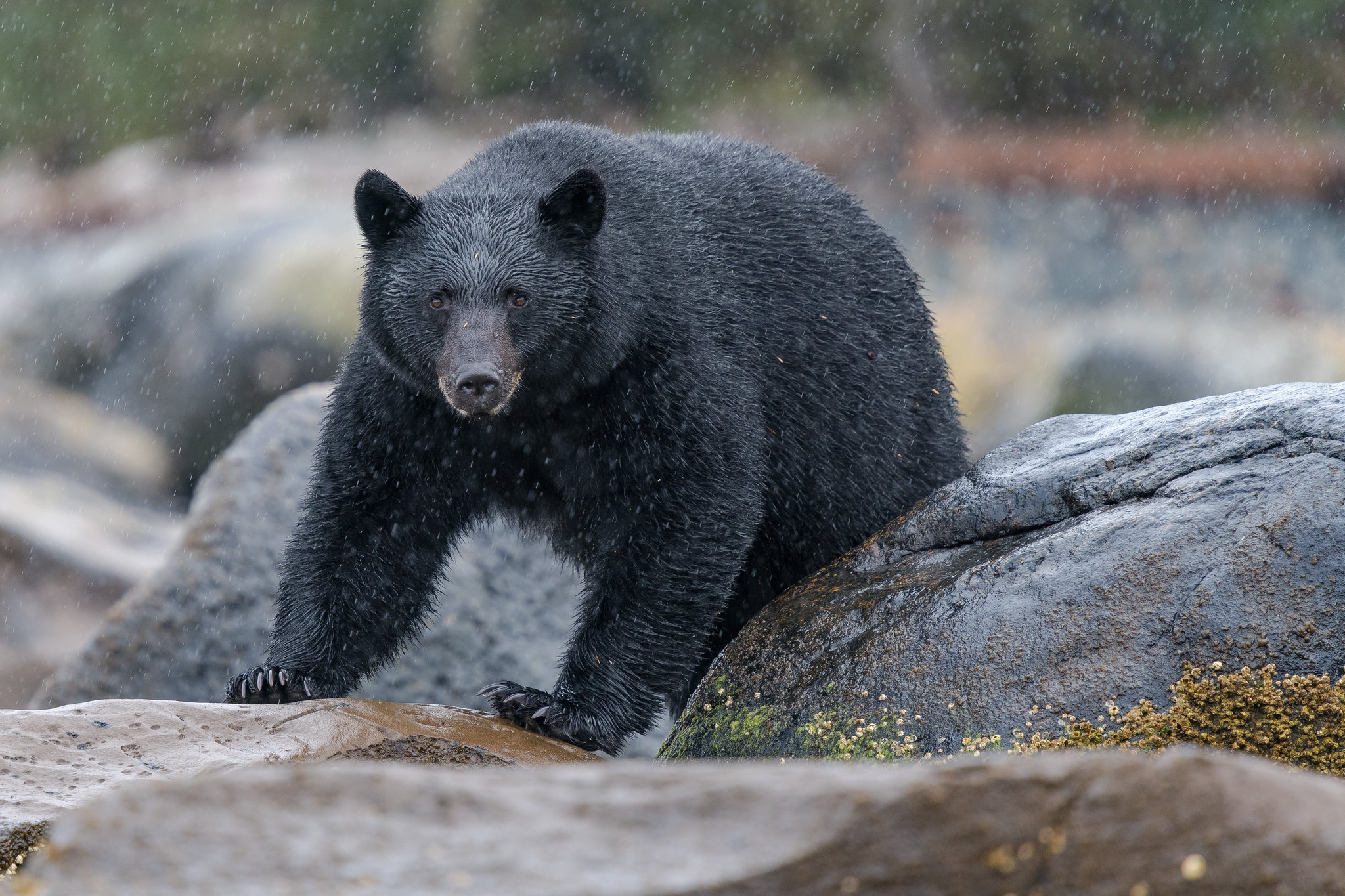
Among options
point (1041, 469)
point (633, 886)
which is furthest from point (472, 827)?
point (1041, 469)

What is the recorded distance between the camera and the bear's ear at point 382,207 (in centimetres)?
493

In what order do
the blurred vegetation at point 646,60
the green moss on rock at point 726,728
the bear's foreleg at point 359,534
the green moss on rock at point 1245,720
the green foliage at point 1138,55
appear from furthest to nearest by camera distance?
the blurred vegetation at point 646,60
the green foliage at point 1138,55
the bear's foreleg at point 359,534
the green moss on rock at point 726,728
the green moss on rock at point 1245,720

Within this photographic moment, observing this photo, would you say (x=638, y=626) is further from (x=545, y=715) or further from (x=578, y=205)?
(x=578, y=205)

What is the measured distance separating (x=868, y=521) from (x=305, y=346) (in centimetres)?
1123

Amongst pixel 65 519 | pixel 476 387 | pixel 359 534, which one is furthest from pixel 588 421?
pixel 65 519

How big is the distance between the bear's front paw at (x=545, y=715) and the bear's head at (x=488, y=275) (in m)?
1.11

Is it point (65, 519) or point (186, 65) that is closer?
point (65, 519)

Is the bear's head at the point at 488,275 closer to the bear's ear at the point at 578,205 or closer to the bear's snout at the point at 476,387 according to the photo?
the bear's ear at the point at 578,205

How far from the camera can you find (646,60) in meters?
22.2

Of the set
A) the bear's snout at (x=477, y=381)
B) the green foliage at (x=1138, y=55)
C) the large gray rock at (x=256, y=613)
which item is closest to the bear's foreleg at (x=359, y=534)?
the bear's snout at (x=477, y=381)

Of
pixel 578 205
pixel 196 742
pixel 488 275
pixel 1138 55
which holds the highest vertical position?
pixel 578 205

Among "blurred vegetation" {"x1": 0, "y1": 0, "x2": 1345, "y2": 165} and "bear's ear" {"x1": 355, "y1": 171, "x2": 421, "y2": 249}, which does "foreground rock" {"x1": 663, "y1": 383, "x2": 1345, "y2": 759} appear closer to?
"bear's ear" {"x1": 355, "y1": 171, "x2": 421, "y2": 249}

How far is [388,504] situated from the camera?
530cm

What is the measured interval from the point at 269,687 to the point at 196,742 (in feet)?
2.80
